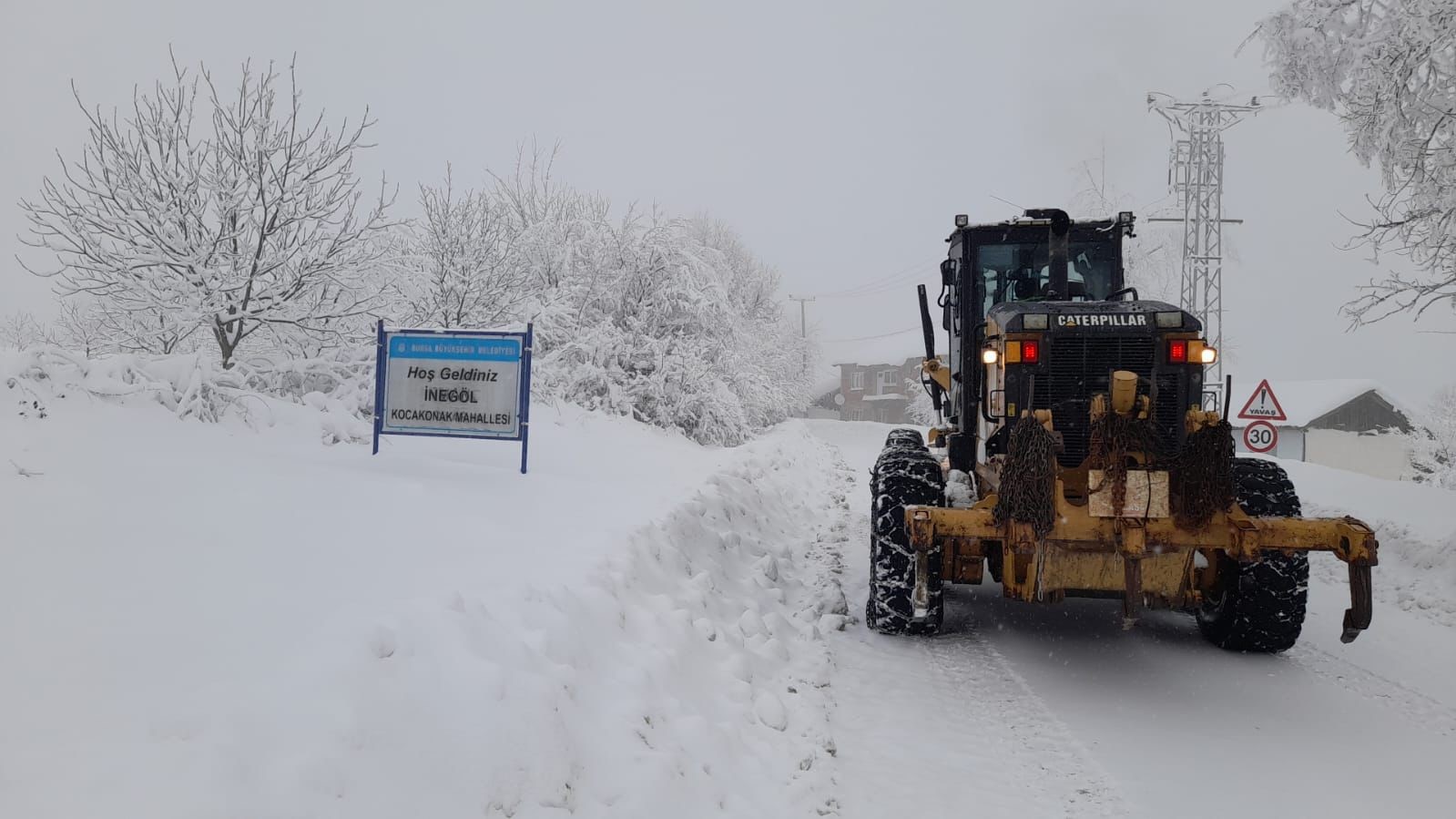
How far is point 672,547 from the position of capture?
687 centimetres

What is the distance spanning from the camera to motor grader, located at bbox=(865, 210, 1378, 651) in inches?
205

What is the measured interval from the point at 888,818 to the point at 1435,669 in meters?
4.67

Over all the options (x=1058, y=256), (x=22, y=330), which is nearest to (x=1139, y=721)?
(x=1058, y=256)

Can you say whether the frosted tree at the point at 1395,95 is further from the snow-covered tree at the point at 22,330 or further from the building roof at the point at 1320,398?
the building roof at the point at 1320,398

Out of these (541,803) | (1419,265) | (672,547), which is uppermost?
(1419,265)

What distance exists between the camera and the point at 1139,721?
5043mm

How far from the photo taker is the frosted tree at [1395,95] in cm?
868

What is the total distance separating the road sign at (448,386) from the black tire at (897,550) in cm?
358

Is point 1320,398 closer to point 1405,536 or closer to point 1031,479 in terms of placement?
point 1405,536

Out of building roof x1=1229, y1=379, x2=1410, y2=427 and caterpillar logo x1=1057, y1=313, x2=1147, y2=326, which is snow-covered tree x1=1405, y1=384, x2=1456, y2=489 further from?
caterpillar logo x1=1057, y1=313, x2=1147, y2=326

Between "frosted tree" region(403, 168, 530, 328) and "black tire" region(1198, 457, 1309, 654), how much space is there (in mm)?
16804

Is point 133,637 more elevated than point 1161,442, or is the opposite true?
point 1161,442

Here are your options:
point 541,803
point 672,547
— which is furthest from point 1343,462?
point 541,803

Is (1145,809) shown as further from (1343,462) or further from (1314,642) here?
(1343,462)
